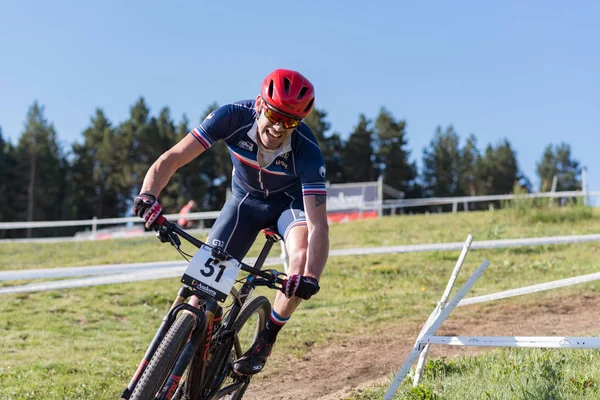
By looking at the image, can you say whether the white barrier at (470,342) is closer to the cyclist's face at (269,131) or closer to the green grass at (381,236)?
the cyclist's face at (269,131)

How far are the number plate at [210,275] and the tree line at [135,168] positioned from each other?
50.3m

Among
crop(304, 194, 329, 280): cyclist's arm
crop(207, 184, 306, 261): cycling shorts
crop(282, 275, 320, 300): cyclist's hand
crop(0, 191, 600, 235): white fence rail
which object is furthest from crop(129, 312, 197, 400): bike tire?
crop(0, 191, 600, 235): white fence rail

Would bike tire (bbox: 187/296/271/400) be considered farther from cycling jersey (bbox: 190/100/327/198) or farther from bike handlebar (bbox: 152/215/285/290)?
cycling jersey (bbox: 190/100/327/198)

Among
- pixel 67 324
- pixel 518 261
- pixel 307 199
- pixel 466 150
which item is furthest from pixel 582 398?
pixel 466 150

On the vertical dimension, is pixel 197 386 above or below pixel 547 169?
below

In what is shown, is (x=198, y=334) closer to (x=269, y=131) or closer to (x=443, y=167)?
(x=269, y=131)

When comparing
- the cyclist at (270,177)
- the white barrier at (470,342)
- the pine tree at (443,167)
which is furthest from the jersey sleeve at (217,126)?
the pine tree at (443,167)

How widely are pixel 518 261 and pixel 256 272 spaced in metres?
9.49

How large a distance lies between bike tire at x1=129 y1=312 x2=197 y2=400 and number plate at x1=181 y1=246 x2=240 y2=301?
20 cm

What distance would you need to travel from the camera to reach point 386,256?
12.9 metres

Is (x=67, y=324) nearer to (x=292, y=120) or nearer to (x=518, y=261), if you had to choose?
(x=292, y=120)

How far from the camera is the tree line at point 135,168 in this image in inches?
2285

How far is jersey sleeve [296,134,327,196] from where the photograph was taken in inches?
168

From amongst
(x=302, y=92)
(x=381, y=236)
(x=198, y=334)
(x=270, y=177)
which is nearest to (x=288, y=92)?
(x=302, y=92)
